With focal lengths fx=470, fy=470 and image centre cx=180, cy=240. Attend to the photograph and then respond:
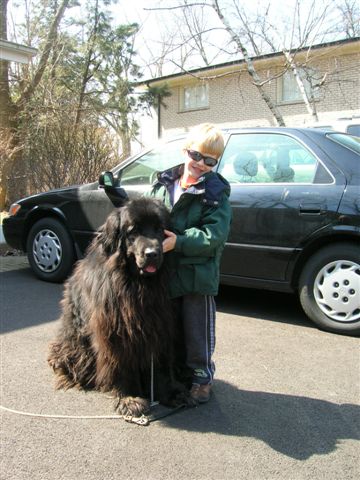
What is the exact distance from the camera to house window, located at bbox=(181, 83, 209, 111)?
2211 cm

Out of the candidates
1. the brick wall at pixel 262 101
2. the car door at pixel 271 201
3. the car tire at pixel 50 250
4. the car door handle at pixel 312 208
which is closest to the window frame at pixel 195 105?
the brick wall at pixel 262 101

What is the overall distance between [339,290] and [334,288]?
0.05 metres

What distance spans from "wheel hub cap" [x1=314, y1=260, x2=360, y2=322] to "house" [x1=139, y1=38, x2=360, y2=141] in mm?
10008

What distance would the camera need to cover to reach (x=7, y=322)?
466 cm

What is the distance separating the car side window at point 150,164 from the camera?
210 inches

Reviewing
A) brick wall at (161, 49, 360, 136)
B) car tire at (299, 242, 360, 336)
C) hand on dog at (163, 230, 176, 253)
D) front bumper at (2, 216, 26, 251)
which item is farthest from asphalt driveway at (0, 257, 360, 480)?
brick wall at (161, 49, 360, 136)

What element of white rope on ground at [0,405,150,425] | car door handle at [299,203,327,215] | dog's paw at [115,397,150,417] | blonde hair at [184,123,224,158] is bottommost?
white rope on ground at [0,405,150,425]

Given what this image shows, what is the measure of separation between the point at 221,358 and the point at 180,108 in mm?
20617

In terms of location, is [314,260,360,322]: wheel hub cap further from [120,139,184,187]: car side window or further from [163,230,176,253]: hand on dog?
[163,230,176,253]: hand on dog

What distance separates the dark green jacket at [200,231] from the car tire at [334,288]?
1.84m

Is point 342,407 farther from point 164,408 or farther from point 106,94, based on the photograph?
point 106,94

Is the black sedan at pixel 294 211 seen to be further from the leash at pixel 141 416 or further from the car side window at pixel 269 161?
the leash at pixel 141 416

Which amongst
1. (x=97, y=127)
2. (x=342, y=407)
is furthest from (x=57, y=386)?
(x=97, y=127)

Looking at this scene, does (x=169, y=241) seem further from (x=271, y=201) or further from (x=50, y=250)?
(x=50, y=250)
